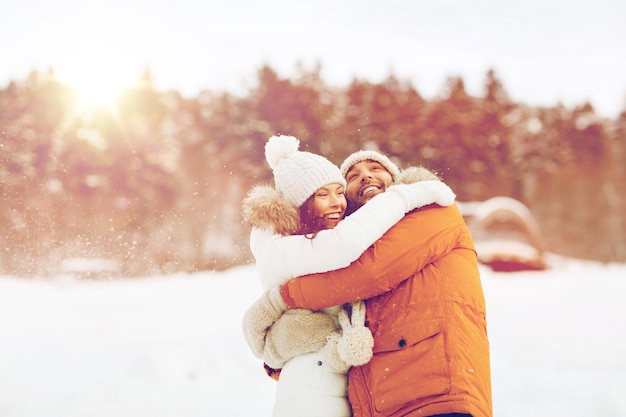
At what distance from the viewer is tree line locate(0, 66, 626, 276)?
1884 cm

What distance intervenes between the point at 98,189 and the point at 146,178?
10.4 feet

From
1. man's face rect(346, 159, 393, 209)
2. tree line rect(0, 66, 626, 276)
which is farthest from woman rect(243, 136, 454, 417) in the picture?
tree line rect(0, 66, 626, 276)

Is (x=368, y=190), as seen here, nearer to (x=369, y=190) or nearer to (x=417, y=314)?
(x=369, y=190)

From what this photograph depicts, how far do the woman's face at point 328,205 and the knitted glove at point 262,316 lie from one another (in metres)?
0.40

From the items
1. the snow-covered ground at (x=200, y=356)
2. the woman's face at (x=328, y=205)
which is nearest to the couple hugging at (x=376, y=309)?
the woman's face at (x=328, y=205)

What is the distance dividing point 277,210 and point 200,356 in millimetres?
3380

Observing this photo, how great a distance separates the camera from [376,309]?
2.04 meters

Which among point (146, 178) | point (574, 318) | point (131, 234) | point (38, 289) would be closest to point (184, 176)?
point (146, 178)

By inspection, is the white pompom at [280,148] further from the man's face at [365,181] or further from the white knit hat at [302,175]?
the man's face at [365,181]

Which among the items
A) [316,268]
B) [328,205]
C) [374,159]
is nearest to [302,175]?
[328,205]

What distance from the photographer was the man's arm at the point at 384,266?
1937 millimetres

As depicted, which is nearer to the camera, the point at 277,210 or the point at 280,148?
the point at 277,210

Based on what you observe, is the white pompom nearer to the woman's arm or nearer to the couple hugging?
the couple hugging

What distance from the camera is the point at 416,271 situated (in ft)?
6.46
